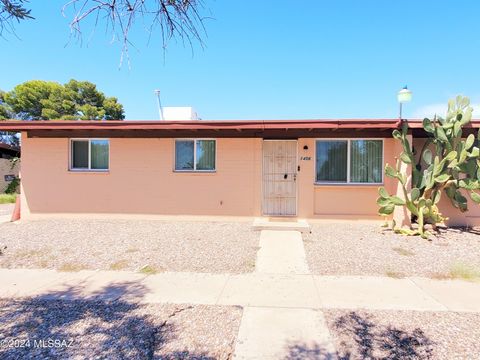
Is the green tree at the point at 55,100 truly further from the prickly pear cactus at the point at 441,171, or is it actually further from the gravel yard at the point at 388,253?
the prickly pear cactus at the point at 441,171

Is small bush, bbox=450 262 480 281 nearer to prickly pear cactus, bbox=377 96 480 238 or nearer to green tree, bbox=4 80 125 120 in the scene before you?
prickly pear cactus, bbox=377 96 480 238

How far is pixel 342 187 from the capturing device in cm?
909

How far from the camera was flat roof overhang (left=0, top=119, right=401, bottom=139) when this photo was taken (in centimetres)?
830

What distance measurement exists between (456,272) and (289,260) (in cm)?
272

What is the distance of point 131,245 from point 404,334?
17.6 ft

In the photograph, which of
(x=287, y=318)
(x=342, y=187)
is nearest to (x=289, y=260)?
(x=287, y=318)

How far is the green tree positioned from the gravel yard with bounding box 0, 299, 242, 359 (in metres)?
26.7

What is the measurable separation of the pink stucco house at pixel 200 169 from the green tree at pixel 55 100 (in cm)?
1947

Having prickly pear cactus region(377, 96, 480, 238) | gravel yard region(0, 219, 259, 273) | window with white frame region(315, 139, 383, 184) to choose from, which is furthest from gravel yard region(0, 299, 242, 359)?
window with white frame region(315, 139, 383, 184)

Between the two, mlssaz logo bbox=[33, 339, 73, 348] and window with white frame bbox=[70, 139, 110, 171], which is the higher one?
window with white frame bbox=[70, 139, 110, 171]

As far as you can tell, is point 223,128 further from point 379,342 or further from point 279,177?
point 379,342

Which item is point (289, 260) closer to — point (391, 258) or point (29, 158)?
point (391, 258)

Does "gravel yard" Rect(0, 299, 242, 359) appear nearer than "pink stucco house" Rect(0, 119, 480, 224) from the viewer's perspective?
Yes

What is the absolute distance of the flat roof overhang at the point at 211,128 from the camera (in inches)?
327
